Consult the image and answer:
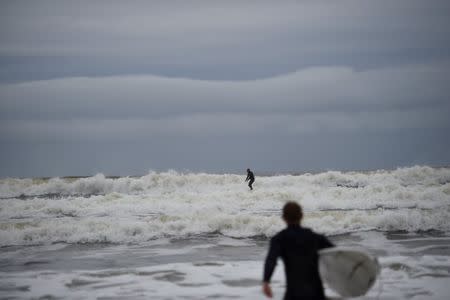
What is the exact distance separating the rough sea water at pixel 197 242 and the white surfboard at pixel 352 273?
251mm

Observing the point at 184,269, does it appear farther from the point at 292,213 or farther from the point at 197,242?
the point at 292,213

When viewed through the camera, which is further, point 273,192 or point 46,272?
point 273,192

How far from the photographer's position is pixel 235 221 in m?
19.4

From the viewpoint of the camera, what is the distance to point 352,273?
5922 millimetres

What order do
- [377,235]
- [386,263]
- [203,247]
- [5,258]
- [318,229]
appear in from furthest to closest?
[318,229] → [377,235] → [203,247] → [5,258] → [386,263]

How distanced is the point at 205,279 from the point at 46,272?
3783 mm

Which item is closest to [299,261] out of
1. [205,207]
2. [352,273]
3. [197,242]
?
[352,273]

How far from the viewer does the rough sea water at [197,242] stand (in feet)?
32.6

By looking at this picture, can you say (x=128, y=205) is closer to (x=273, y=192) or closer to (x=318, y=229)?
(x=273, y=192)

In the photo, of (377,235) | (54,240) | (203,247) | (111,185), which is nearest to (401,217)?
(377,235)

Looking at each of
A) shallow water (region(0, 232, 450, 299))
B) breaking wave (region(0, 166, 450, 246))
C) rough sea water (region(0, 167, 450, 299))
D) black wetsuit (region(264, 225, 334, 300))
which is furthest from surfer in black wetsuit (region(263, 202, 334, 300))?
breaking wave (region(0, 166, 450, 246))

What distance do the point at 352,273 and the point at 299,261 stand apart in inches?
32.4

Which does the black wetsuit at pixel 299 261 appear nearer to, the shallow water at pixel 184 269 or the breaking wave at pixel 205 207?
the shallow water at pixel 184 269

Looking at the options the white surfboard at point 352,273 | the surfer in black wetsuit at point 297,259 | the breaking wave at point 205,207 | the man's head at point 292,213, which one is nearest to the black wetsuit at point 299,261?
the surfer in black wetsuit at point 297,259
